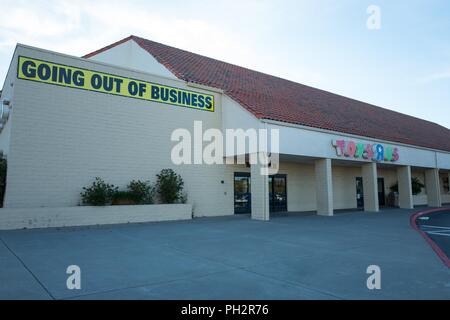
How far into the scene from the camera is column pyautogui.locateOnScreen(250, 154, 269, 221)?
14.9 meters

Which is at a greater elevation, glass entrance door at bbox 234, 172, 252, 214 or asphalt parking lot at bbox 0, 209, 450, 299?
glass entrance door at bbox 234, 172, 252, 214

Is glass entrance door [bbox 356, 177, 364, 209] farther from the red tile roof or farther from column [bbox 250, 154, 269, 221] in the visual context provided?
column [bbox 250, 154, 269, 221]

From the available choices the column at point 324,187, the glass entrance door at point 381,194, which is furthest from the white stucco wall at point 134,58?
the glass entrance door at point 381,194

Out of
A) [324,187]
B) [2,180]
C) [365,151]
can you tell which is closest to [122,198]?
[2,180]

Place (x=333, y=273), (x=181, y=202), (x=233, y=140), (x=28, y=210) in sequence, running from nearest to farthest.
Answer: (x=333, y=273) → (x=28, y=210) → (x=181, y=202) → (x=233, y=140)

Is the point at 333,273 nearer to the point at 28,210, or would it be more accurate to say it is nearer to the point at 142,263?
the point at 142,263

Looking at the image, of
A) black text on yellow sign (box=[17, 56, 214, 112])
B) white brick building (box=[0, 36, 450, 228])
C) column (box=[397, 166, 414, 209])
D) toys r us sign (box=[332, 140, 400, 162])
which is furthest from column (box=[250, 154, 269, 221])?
column (box=[397, 166, 414, 209])

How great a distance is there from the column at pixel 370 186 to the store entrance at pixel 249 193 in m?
5.10

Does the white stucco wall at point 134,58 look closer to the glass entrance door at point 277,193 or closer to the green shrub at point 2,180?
the green shrub at point 2,180

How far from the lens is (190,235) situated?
33.5 feet

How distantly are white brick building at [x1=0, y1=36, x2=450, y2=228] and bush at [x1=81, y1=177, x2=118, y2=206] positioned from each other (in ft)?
1.28

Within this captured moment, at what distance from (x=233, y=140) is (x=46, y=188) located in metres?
8.61

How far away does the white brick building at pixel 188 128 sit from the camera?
41.2 ft
